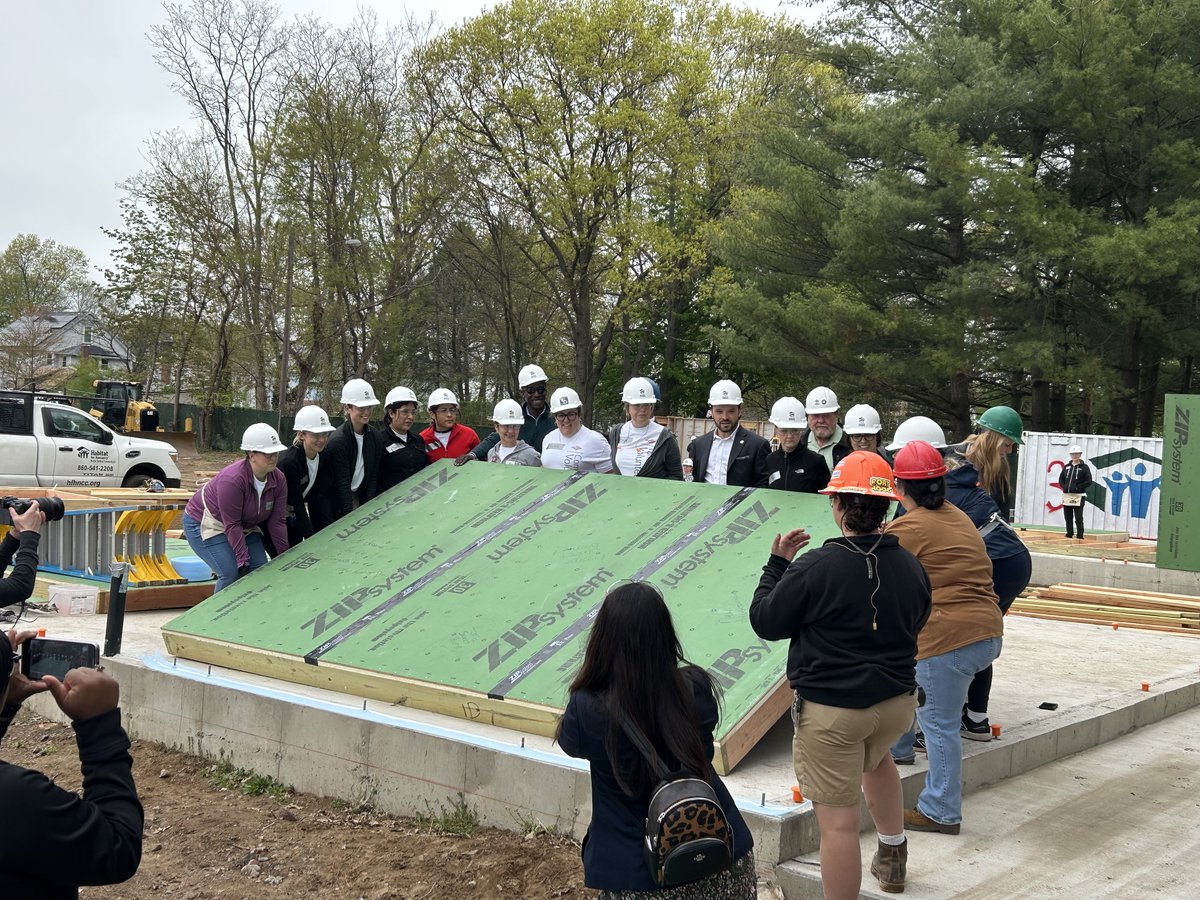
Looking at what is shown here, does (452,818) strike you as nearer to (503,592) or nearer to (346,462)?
(503,592)

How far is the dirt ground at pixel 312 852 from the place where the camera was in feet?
16.4

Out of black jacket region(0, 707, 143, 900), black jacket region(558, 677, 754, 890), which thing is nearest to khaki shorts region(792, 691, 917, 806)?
black jacket region(558, 677, 754, 890)

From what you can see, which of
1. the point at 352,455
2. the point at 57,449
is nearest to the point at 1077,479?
the point at 352,455

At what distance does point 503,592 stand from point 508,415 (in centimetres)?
226

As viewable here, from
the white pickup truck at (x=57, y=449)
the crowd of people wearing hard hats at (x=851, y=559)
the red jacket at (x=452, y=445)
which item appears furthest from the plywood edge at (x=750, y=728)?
the white pickup truck at (x=57, y=449)

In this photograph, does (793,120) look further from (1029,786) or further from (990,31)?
(1029,786)

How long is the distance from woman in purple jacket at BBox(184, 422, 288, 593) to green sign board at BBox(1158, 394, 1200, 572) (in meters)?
11.7

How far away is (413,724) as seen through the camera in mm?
6039

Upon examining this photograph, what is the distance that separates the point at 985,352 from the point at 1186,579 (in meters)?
11.6

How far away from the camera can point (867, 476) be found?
157 inches

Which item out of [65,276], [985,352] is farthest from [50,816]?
[65,276]

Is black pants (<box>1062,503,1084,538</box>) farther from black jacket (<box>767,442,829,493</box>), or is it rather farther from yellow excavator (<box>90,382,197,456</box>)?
yellow excavator (<box>90,382,197,456</box>)

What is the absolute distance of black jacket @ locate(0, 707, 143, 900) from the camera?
2.21m

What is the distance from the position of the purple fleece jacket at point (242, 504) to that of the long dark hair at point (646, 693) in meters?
5.27
